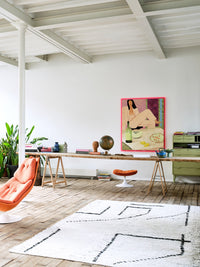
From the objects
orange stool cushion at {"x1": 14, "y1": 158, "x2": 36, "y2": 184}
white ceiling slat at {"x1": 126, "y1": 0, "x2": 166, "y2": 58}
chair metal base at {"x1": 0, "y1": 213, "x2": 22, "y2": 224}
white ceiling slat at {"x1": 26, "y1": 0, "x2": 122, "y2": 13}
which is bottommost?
chair metal base at {"x1": 0, "y1": 213, "x2": 22, "y2": 224}

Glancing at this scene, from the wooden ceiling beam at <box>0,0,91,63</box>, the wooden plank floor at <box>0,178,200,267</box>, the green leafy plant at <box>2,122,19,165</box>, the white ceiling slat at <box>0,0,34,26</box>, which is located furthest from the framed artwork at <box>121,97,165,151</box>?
the white ceiling slat at <box>0,0,34,26</box>

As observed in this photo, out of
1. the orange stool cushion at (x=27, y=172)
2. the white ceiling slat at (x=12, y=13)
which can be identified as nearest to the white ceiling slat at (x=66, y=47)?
the white ceiling slat at (x=12, y=13)

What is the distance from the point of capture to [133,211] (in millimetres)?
4582

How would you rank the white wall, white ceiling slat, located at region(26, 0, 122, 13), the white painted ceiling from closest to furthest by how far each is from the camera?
white ceiling slat, located at region(26, 0, 122, 13) < the white painted ceiling < the white wall

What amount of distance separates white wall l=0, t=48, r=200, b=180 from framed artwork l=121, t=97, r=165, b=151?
5.8 inches

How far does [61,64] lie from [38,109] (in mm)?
1408

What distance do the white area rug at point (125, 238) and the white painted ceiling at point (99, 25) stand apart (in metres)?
3.09

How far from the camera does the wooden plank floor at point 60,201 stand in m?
2.88

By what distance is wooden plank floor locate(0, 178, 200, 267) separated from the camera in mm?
2881

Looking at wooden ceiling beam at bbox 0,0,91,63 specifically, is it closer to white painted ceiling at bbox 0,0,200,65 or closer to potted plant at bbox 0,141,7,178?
white painted ceiling at bbox 0,0,200,65

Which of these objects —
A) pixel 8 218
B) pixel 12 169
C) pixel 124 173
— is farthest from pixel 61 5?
pixel 12 169

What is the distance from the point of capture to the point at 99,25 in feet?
19.2

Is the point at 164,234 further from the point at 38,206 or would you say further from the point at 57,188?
the point at 57,188

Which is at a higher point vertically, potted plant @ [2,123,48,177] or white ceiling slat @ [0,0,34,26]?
white ceiling slat @ [0,0,34,26]
